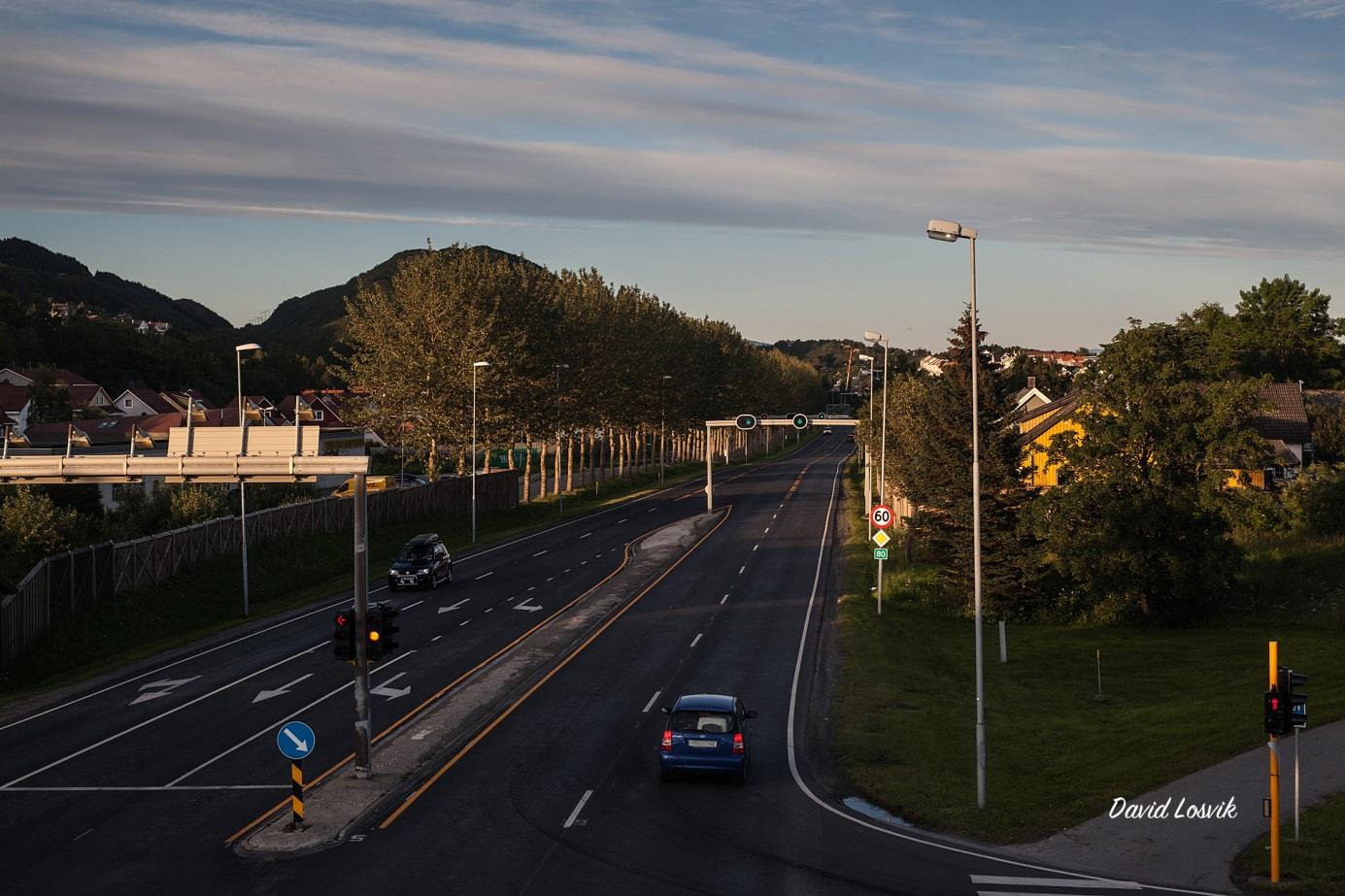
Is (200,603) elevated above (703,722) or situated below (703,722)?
below

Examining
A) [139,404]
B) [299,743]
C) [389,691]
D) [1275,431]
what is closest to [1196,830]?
[299,743]

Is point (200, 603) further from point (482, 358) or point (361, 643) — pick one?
point (482, 358)

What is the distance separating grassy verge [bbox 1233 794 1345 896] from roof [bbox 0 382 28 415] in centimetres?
12188

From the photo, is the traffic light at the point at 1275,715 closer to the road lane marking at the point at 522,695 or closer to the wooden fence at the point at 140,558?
the road lane marking at the point at 522,695

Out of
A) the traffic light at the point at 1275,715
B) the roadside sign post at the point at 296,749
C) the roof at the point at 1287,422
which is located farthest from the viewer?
the roof at the point at 1287,422

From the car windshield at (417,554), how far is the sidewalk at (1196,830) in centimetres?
3615

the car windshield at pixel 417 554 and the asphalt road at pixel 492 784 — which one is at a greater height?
the car windshield at pixel 417 554

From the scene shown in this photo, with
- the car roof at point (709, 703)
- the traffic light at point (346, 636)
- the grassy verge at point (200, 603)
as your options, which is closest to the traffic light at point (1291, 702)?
the car roof at point (709, 703)

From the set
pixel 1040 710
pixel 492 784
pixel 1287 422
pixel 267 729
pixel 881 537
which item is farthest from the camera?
pixel 1287 422

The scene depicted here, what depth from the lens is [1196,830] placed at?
819 inches

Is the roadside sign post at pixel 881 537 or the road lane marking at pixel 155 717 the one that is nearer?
the road lane marking at pixel 155 717

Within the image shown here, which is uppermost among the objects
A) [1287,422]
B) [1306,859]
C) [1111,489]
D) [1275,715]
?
[1287,422]

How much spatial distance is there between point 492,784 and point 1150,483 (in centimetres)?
3311

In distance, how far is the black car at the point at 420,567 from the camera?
52750 millimetres
